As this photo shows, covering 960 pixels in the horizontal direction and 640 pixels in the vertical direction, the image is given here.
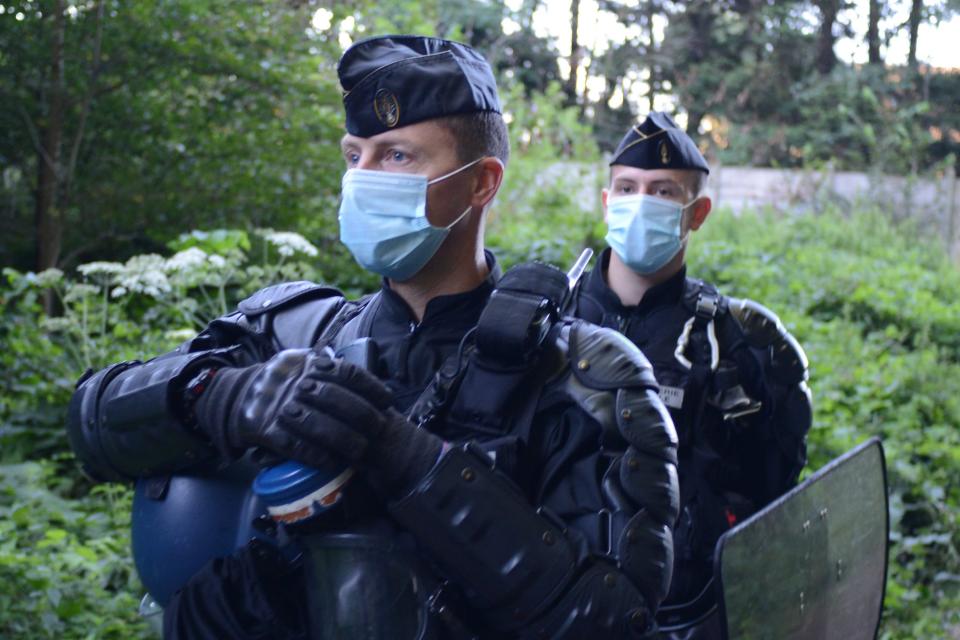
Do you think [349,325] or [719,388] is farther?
[719,388]

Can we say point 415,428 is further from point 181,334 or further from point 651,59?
point 651,59

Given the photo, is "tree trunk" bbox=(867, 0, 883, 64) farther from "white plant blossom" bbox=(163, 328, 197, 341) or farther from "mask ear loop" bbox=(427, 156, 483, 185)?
"mask ear loop" bbox=(427, 156, 483, 185)

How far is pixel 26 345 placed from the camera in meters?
5.16

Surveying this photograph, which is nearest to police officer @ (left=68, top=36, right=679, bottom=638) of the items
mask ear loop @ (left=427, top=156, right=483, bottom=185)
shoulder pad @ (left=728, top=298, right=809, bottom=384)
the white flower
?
mask ear loop @ (left=427, top=156, right=483, bottom=185)

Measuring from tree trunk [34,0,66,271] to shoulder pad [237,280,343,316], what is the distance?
493 cm

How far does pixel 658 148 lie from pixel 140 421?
2701 mm

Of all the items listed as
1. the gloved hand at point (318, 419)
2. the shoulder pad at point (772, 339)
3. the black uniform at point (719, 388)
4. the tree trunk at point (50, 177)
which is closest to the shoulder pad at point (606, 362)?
the gloved hand at point (318, 419)

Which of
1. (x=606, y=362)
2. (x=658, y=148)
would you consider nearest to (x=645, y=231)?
(x=658, y=148)

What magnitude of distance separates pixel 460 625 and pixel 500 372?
39 cm

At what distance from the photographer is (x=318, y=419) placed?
1.53 m

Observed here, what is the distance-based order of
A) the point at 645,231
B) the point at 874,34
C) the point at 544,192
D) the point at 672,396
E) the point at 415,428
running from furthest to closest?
the point at 874,34, the point at 544,192, the point at 645,231, the point at 672,396, the point at 415,428

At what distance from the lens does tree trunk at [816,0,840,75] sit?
22.7 meters

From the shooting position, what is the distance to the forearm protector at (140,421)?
175 centimetres

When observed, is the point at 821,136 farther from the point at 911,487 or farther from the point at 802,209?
the point at 911,487
